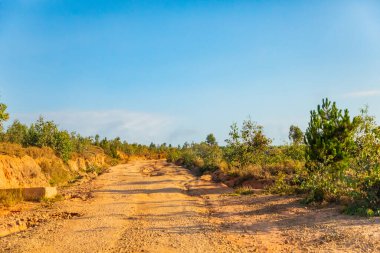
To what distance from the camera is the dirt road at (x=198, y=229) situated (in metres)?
8.29

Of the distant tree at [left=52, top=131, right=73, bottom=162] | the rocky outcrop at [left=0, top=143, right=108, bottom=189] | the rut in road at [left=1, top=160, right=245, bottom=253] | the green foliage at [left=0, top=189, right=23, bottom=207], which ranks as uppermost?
the distant tree at [left=52, top=131, right=73, bottom=162]

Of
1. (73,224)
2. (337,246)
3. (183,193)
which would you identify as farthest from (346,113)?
(73,224)

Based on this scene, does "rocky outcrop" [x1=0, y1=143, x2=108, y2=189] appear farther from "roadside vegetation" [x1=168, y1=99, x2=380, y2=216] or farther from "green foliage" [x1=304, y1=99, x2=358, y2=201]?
"green foliage" [x1=304, y1=99, x2=358, y2=201]

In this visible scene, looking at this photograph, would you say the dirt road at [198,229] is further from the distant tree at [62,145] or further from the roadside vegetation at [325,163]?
the distant tree at [62,145]

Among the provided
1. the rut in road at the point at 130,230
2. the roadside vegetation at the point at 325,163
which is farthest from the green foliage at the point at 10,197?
the roadside vegetation at the point at 325,163

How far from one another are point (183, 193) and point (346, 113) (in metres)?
9.03

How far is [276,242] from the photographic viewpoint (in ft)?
28.8

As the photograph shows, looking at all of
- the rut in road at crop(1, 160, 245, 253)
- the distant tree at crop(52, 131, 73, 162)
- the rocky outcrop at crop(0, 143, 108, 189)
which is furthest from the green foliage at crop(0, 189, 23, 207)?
the distant tree at crop(52, 131, 73, 162)

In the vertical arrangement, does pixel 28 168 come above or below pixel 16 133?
below

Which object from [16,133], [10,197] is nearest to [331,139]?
[10,197]

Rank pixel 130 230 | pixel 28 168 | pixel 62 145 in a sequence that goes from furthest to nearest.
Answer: pixel 62 145, pixel 28 168, pixel 130 230

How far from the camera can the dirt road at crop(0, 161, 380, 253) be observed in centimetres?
829

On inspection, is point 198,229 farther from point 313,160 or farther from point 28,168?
point 28,168

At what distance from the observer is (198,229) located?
10227mm
